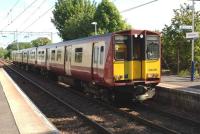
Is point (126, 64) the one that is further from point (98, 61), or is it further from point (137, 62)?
point (98, 61)

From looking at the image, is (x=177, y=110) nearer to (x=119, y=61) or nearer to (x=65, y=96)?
(x=119, y=61)

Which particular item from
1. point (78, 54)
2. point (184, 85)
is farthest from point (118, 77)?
point (184, 85)

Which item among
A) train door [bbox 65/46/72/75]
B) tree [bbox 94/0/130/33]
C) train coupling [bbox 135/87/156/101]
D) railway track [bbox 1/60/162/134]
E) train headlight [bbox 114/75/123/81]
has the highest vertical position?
tree [bbox 94/0/130/33]

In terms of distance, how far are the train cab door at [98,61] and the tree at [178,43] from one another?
17770 mm


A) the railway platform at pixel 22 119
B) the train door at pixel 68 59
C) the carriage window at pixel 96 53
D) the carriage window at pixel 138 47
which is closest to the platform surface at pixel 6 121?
the railway platform at pixel 22 119

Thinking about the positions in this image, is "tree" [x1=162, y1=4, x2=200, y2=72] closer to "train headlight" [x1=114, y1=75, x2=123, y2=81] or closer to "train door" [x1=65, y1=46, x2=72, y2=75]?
"train door" [x1=65, y1=46, x2=72, y2=75]

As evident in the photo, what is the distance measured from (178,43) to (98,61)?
65.6 ft

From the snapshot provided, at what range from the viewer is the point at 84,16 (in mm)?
60219

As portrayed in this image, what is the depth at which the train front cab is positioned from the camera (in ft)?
53.8

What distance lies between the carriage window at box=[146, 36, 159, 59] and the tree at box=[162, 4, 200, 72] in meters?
18.2

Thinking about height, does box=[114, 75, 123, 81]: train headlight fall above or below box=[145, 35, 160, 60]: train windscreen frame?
below

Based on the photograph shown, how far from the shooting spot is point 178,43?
36531 mm

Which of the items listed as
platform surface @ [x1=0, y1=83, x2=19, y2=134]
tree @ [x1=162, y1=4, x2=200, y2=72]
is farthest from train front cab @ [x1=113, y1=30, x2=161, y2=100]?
tree @ [x1=162, y1=4, x2=200, y2=72]

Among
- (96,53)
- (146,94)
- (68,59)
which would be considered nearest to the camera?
(146,94)
